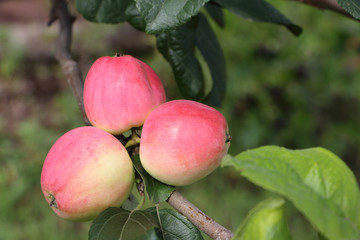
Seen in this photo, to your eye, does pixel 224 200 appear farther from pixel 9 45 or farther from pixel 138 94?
pixel 9 45

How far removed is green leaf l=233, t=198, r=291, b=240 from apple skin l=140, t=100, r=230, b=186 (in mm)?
154

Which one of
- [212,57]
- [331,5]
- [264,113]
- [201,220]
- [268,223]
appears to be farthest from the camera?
[264,113]

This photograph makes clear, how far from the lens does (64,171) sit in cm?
57

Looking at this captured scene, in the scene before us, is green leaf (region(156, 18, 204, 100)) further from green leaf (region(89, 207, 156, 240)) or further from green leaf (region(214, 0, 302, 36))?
green leaf (region(89, 207, 156, 240))

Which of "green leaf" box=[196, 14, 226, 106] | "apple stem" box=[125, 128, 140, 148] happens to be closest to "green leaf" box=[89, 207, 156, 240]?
"apple stem" box=[125, 128, 140, 148]

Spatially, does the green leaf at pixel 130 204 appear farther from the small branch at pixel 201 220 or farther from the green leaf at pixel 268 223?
the green leaf at pixel 268 223

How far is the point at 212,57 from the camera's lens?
3.00ft

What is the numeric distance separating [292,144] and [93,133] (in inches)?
69.7

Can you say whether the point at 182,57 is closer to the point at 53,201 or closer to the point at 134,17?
the point at 134,17

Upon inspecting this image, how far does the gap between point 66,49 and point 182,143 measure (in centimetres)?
49

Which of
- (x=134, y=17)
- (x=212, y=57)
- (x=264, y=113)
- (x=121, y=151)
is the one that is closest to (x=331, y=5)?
(x=212, y=57)

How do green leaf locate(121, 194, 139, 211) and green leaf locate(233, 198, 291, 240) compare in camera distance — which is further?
green leaf locate(121, 194, 139, 211)

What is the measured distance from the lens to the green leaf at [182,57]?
2.59 feet

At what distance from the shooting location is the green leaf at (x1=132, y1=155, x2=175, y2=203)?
588 millimetres
